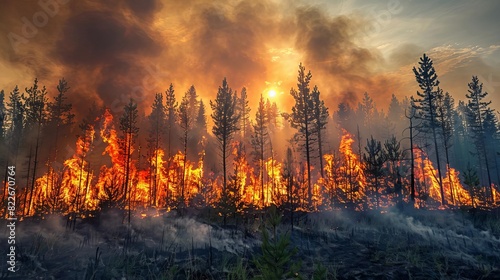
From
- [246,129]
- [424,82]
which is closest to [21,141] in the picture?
[246,129]

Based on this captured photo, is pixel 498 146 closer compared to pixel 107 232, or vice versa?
pixel 107 232

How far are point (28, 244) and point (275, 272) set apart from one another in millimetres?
14986

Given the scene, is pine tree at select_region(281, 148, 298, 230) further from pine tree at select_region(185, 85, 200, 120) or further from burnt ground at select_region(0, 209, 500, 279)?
pine tree at select_region(185, 85, 200, 120)

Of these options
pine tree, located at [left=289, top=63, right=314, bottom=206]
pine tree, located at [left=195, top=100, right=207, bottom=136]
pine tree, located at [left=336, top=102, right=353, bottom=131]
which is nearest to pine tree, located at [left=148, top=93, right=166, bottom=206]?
pine tree, located at [left=195, top=100, right=207, bottom=136]

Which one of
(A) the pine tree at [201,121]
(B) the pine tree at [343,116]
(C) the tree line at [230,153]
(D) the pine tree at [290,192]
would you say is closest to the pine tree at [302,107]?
(C) the tree line at [230,153]

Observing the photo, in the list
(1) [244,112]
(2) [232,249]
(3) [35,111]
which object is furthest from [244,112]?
(2) [232,249]

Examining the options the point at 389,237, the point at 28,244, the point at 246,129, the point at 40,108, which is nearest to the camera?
the point at 28,244

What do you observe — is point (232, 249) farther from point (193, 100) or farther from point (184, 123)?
point (193, 100)

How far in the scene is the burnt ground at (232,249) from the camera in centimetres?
1323

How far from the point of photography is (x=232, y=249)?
1778 centimetres

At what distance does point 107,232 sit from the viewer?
63.0ft

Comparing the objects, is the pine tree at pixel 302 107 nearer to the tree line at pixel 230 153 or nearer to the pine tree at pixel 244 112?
the tree line at pixel 230 153

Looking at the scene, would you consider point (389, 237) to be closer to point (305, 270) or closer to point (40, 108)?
point (305, 270)

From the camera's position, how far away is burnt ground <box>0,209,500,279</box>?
13.2m
